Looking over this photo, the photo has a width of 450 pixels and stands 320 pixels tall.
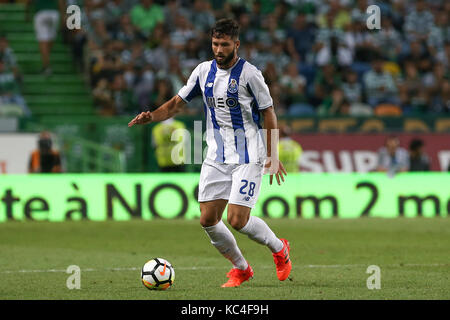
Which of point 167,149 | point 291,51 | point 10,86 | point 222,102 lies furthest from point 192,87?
point 291,51

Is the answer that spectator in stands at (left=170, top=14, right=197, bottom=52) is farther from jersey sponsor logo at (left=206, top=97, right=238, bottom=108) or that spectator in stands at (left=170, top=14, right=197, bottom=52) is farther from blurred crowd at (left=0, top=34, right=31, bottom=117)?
jersey sponsor logo at (left=206, top=97, right=238, bottom=108)

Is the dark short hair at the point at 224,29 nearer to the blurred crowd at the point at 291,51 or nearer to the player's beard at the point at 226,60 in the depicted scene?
the player's beard at the point at 226,60

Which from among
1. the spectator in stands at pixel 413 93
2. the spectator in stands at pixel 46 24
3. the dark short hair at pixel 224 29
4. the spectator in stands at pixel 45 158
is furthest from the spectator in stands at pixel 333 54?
the dark short hair at pixel 224 29

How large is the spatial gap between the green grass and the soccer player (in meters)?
0.56

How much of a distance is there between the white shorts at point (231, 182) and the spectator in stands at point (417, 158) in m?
10.2

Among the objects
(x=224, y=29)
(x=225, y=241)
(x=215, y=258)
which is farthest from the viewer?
(x=215, y=258)

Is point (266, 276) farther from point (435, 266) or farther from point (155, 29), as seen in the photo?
point (155, 29)

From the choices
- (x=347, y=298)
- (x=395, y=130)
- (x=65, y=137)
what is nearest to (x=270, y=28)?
(x=395, y=130)

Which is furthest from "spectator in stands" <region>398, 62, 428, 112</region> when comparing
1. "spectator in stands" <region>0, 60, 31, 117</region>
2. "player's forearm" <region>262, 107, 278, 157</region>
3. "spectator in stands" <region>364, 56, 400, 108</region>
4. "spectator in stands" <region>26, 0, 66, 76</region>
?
"player's forearm" <region>262, 107, 278, 157</region>

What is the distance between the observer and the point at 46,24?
22406 mm

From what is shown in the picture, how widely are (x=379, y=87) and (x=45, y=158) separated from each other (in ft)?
25.1

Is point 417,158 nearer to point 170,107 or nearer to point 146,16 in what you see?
point 146,16

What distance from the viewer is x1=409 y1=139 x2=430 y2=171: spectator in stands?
18.2 metres

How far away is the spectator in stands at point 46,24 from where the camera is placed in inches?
875
